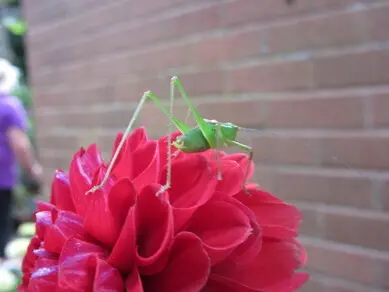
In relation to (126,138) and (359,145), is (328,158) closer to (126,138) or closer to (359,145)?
(359,145)

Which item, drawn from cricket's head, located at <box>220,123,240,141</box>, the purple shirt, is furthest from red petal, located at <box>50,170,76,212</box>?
the purple shirt

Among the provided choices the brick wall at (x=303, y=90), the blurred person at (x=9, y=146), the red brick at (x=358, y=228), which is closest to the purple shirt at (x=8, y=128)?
the blurred person at (x=9, y=146)

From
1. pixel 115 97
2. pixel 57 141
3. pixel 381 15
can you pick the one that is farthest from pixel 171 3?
pixel 57 141

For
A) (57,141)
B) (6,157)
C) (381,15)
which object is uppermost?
(381,15)

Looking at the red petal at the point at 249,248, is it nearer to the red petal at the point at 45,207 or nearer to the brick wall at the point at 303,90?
the red petal at the point at 45,207

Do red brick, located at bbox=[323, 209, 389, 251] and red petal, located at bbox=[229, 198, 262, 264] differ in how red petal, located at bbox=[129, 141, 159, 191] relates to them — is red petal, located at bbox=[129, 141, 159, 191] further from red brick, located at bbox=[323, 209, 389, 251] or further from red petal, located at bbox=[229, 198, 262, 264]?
red brick, located at bbox=[323, 209, 389, 251]

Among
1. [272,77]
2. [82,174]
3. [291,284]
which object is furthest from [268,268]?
[272,77]
